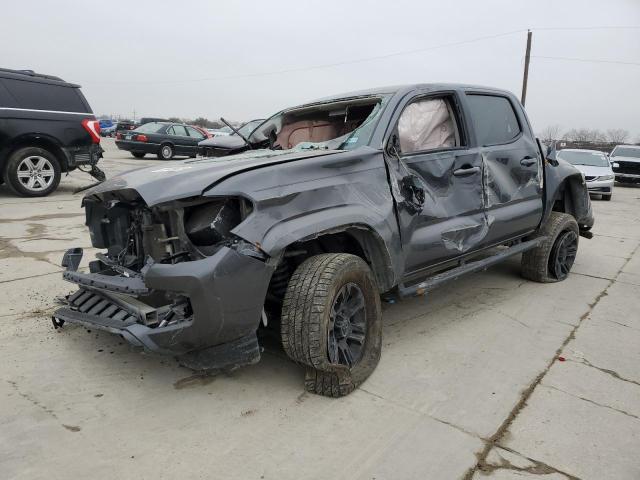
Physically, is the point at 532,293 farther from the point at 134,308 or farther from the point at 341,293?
the point at 134,308

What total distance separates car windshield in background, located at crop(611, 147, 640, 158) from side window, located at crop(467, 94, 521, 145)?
1774 centimetres

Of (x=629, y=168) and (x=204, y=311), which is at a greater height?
(x=204, y=311)

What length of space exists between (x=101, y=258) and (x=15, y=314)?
3.58 feet

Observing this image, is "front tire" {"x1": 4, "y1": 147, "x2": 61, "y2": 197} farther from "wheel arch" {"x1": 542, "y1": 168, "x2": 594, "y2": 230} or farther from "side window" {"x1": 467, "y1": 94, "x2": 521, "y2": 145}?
"wheel arch" {"x1": 542, "y1": 168, "x2": 594, "y2": 230}

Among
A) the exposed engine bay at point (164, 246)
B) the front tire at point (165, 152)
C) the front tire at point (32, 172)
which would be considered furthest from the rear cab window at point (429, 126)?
the front tire at point (165, 152)

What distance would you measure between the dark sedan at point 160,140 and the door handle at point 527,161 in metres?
15.3

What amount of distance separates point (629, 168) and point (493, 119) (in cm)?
1755

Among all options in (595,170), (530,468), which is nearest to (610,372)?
(530,468)

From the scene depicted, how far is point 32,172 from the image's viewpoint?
28.9 feet

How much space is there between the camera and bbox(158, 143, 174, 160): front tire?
738 inches

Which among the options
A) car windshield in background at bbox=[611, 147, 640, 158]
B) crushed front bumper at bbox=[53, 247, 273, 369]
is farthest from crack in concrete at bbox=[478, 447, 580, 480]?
car windshield in background at bbox=[611, 147, 640, 158]

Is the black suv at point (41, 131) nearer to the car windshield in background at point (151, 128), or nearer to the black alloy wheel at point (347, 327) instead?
the black alloy wheel at point (347, 327)

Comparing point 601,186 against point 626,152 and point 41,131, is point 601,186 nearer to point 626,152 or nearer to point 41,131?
point 626,152

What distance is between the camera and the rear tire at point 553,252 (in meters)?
5.04
